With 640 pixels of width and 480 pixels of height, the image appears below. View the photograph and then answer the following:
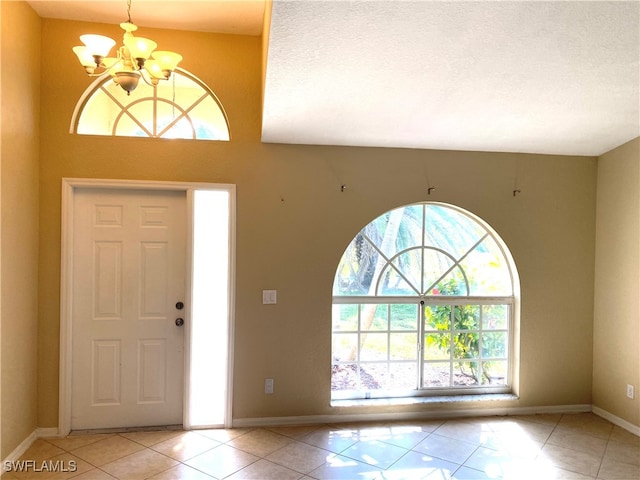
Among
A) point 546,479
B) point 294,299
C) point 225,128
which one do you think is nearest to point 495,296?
point 546,479

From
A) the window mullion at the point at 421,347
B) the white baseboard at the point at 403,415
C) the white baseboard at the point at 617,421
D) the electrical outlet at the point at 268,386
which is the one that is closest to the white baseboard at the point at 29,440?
the white baseboard at the point at 403,415

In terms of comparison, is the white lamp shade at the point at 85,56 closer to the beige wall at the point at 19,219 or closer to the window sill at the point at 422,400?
the beige wall at the point at 19,219

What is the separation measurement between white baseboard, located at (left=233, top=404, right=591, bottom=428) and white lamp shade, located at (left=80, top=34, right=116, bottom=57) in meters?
2.68

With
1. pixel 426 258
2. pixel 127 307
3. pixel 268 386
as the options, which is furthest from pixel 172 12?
pixel 268 386

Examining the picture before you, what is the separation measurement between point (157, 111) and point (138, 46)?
4.45 feet

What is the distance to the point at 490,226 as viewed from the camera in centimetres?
365

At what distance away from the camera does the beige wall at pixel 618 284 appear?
3.37m

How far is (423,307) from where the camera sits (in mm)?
3668

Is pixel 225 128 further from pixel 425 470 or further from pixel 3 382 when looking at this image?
pixel 425 470

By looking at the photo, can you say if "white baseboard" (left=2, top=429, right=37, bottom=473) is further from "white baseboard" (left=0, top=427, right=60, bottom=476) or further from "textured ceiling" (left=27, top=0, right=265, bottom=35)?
"textured ceiling" (left=27, top=0, right=265, bottom=35)

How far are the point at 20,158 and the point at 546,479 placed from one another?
4.01 metres

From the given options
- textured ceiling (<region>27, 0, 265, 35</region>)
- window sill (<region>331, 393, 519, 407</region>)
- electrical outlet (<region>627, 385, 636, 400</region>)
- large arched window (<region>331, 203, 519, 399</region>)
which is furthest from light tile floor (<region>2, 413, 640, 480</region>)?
textured ceiling (<region>27, 0, 265, 35</region>)

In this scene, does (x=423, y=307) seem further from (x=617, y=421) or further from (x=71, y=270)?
(x=71, y=270)

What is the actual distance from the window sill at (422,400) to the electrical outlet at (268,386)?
0.53 meters
